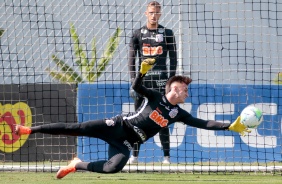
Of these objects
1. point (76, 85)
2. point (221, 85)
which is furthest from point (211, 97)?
point (76, 85)

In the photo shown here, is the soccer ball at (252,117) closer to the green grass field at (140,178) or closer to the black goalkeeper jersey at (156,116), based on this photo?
the black goalkeeper jersey at (156,116)

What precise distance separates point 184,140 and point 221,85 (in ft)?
3.28

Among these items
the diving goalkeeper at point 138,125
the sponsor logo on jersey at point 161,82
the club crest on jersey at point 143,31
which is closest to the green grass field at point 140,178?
the diving goalkeeper at point 138,125

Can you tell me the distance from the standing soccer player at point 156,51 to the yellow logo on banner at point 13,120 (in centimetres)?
200

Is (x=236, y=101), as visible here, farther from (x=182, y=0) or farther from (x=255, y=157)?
(x=182, y=0)

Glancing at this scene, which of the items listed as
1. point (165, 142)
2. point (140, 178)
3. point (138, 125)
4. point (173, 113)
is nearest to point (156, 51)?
point (165, 142)

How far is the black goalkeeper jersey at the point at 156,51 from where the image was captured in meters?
11.7

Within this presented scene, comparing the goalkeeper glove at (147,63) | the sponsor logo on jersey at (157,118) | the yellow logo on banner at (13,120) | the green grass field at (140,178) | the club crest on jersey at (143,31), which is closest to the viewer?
A: the goalkeeper glove at (147,63)

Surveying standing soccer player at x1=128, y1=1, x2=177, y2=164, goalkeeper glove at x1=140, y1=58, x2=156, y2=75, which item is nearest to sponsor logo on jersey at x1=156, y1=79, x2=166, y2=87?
standing soccer player at x1=128, y1=1, x2=177, y2=164

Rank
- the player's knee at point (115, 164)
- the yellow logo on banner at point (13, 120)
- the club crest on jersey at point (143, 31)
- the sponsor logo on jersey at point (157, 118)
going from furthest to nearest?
the yellow logo on banner at point (13, 120)
the club crest on jersey at point (143, 31)
the sponsor logo on jersey at point (157, 118)
the player's knee at point (115, 164)

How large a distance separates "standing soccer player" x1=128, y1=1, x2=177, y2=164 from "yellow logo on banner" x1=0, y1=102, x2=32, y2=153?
2.00 metres

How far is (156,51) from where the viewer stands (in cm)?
1171

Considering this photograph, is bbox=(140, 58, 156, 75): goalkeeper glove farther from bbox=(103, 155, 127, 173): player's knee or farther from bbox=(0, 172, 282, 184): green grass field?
bbox=(0, 172, 282, 184): green grass field

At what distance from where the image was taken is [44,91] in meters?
12.7
